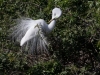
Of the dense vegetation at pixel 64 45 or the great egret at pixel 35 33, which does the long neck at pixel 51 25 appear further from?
the dense vegetation at pixel 64 45

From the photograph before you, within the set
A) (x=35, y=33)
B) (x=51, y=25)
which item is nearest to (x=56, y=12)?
(x=51, y=25)

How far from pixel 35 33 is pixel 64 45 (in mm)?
375

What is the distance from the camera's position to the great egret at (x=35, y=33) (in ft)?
13.9

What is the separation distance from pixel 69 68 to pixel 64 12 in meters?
0.71

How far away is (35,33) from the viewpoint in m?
4.21

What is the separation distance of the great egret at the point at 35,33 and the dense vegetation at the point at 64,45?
8cm

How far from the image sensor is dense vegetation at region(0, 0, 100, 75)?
13.3ft

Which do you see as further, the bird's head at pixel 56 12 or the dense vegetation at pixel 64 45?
the bird's head at pixel 56 12

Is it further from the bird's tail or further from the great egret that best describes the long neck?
the bird's tail

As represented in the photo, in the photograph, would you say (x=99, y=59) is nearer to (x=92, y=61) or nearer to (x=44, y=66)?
(x=92, y=61)

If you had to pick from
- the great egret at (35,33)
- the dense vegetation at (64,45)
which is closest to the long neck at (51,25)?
the great egret at (35,33)

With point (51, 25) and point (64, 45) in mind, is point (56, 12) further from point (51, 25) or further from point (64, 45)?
point (64, 45)

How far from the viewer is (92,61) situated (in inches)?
174

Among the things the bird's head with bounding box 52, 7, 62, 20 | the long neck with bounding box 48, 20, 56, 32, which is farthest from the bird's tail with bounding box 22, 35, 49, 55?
the bird's head with bounding box 52, 7, 62, 20
